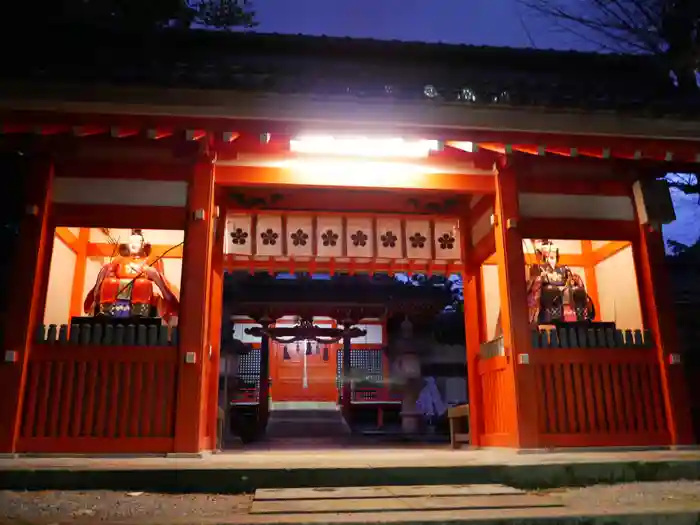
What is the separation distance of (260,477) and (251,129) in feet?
11.5

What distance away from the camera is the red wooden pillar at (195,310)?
5754 millimetres

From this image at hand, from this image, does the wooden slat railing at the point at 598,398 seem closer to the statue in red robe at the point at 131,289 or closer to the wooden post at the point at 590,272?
the wooden post at the point at 590,272

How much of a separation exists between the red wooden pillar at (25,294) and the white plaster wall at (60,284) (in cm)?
71

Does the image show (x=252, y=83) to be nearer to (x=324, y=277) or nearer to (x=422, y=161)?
(x=422, y=161)

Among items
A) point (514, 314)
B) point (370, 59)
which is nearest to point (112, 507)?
point (514, 314)

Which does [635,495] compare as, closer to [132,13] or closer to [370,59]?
[370,59]

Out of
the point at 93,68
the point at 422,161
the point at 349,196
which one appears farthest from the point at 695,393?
the point at 93,68

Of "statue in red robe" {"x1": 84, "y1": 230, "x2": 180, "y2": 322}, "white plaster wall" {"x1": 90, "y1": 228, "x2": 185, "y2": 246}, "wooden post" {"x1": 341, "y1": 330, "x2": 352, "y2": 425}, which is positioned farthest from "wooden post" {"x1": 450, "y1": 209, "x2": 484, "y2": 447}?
"wooden post" {"x1": 341, "y1": 330, "x2": 352, "y2": 425}

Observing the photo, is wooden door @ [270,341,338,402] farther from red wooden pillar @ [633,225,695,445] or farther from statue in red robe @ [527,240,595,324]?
red wooden pillar @ [633,225,695,445]

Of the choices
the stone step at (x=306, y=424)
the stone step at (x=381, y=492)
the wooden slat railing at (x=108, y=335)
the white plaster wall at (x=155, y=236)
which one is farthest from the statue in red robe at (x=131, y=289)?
the stone step at (x=306, y=424)

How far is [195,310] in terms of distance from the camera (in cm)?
606

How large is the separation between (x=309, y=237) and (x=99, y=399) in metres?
3.67

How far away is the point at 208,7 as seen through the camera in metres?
12.7

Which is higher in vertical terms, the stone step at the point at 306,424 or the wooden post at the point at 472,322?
the wooden post at the point at 472,322
